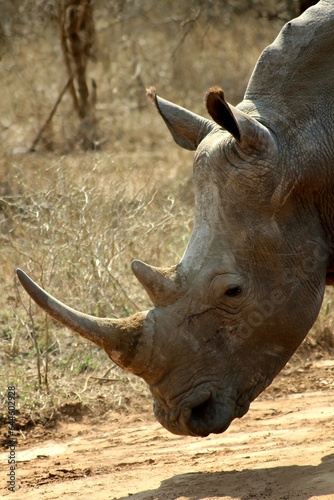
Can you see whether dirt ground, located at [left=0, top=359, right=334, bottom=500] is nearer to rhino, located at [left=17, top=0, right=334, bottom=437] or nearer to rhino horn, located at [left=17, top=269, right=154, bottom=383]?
rhino, located at [left=17, top=0, right=334, bottom=437]

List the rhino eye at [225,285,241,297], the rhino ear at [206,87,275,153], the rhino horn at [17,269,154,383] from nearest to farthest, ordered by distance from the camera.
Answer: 1. the rhino ear at [206,87,275,153]
2. the rhino horn at [17,269,154,383]
3. the rhino eye at [225,285,241,297]

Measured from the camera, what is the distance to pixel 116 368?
7.81 m

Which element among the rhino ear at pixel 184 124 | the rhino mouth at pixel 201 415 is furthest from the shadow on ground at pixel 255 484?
the rhino ear at pixel 184 124

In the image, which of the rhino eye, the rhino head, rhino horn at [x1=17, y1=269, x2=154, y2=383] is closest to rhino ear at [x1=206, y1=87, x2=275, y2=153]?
the rhino head

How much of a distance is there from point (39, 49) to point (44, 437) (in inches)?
435

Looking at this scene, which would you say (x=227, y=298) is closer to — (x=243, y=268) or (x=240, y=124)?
(x=243, y=268)

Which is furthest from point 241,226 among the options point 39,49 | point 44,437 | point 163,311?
point 39,49

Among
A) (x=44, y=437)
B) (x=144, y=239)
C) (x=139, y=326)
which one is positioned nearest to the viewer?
(x=139, y=326)

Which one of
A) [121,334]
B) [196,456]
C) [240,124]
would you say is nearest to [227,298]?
[121,334]

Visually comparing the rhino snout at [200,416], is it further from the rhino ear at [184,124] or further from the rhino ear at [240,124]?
the rhino ear at [184,124]

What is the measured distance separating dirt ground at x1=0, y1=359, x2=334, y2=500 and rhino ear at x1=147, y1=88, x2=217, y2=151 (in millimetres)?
1842

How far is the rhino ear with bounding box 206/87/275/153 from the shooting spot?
5.00m

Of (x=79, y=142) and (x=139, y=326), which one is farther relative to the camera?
(x=79, y=142)

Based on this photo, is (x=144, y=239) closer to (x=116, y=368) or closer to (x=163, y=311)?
(x=116, y=368)
